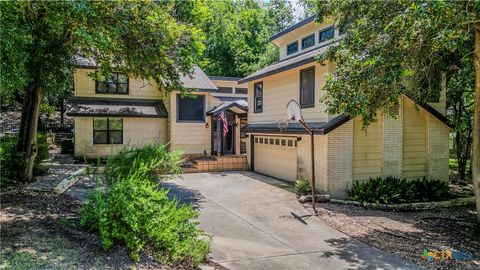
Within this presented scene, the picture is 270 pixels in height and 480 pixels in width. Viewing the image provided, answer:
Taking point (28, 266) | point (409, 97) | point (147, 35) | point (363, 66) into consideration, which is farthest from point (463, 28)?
point (28, 266)

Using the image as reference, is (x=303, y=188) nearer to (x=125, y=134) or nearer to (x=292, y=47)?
(x=292, y=47)

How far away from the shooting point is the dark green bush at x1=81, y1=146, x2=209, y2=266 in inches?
197

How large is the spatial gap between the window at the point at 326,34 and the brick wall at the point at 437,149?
5859 mm

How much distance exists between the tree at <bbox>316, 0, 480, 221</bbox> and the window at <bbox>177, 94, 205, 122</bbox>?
10672 mm

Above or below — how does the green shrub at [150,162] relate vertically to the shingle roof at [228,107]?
below

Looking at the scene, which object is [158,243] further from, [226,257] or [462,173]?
[462,173]

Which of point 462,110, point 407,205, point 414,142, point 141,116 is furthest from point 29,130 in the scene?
point 462,110

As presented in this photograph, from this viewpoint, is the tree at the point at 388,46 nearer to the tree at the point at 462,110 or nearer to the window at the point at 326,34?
the window at the point at 326,34

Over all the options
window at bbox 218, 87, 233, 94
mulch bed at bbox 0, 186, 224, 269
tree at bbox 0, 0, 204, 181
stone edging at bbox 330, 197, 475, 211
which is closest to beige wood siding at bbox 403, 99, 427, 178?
stone edging at bbox 330, 197, 475, 211

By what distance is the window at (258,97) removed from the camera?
17672mm

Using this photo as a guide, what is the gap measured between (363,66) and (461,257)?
5126 millimetres

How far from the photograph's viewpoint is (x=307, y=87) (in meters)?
13.8

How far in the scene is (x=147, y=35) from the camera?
8180 millimetres

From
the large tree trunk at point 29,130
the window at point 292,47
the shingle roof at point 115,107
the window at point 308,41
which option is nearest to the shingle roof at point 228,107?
the shingle roof at point 115,107
